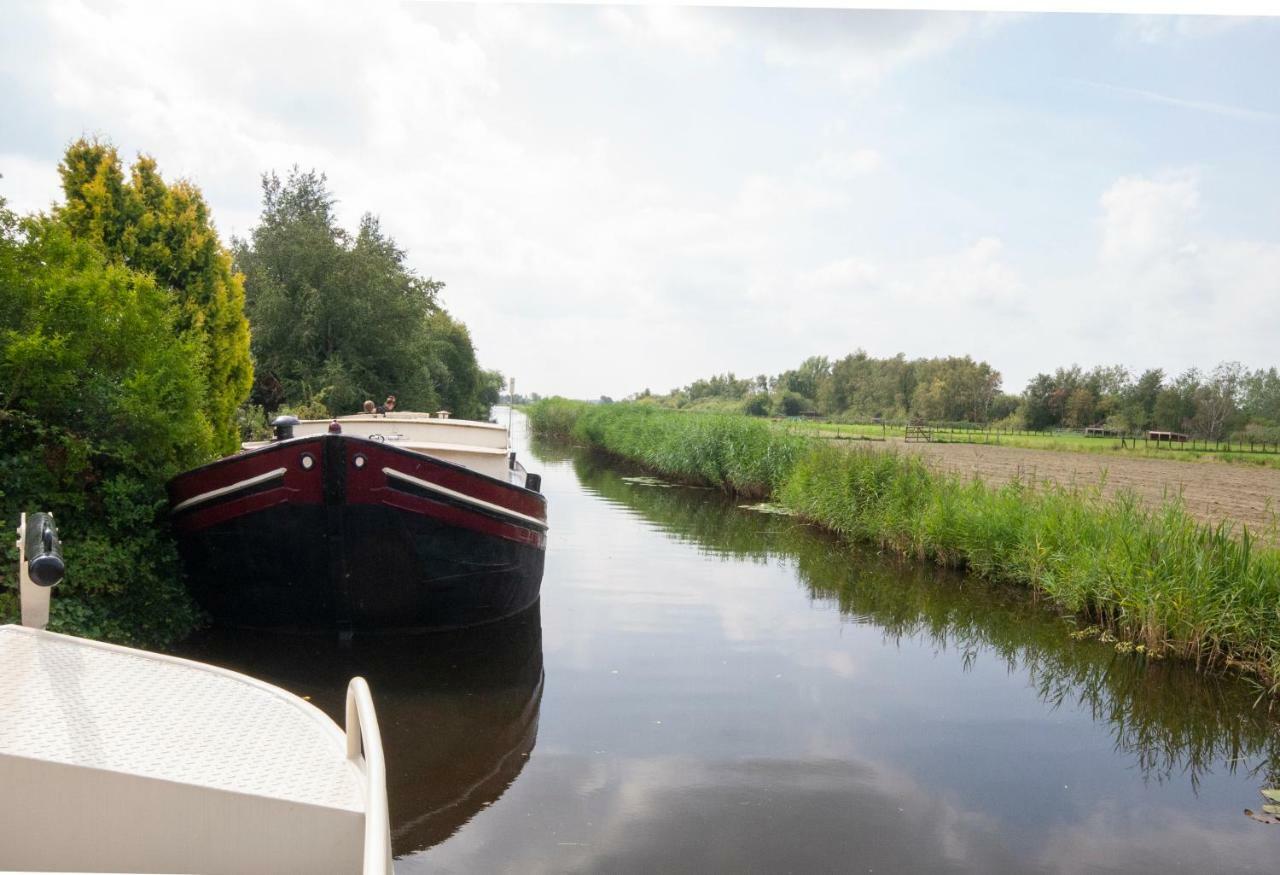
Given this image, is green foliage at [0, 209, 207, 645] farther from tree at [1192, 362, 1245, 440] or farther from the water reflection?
tree at [1192, 362, 1245, 440]

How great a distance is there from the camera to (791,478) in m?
13.5

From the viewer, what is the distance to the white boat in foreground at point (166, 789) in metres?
1.34

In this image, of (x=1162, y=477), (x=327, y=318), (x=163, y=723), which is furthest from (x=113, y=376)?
(x=1162, y=477)

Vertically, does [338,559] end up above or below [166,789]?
below

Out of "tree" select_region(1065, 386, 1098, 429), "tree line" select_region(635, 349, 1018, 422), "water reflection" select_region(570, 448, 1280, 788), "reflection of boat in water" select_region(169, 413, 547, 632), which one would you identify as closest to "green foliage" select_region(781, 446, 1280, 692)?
"water reflection" select_region(570, 448, 1280, 788)

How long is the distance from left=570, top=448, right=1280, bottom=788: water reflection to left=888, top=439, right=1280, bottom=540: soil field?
261cm

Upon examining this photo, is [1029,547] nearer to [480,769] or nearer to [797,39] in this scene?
[797,39]

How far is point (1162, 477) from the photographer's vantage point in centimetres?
2098

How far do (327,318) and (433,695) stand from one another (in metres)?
14.9

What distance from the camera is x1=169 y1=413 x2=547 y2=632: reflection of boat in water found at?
490 cm

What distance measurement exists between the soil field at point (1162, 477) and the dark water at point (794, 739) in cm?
505

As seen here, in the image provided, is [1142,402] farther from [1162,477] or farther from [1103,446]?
[1162,477]

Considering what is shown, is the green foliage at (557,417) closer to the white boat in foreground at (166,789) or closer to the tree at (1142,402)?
the tree at (1142,402)

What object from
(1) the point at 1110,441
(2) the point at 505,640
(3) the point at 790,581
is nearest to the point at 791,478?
(3) the point at 790,581
